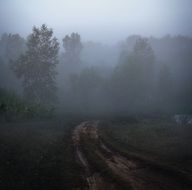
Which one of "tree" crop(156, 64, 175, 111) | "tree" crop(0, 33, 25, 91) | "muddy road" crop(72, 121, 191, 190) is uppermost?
"tree" crop(0, 33, 25, 91)

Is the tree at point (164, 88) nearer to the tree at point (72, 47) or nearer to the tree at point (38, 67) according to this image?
the tree at point (38, 67)

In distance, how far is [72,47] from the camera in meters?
120

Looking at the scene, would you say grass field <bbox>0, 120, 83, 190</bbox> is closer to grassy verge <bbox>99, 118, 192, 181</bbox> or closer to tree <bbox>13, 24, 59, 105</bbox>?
grassy verge <bbox>99, 118, 192, 181</bbox>

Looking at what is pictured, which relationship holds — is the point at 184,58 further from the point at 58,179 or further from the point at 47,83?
the point at 58,179

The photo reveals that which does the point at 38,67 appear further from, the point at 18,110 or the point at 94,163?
the point at 94,163

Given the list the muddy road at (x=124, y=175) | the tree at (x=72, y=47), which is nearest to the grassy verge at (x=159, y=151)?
the muddy road at (x=124, y=175)

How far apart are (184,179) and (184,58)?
432 feet

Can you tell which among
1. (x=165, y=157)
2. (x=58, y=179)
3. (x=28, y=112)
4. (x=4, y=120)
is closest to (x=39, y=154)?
(x=58, y=179)

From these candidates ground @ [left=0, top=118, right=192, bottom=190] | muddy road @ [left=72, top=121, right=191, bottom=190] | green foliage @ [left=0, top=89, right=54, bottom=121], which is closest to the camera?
muddy road @ [left=72, top=121, right=191, bottom=190]

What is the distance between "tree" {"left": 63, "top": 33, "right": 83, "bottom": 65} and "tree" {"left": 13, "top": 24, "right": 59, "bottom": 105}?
58.9 metres

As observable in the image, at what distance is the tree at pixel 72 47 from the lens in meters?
120

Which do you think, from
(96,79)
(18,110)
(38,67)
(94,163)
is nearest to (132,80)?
(96,79)

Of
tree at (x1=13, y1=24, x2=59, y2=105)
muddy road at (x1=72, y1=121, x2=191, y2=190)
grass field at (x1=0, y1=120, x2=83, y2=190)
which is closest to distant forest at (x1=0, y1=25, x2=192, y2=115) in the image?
tree at (x1=13, y1=24, x2=59, y2=105)

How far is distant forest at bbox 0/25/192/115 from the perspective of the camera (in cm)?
5878
